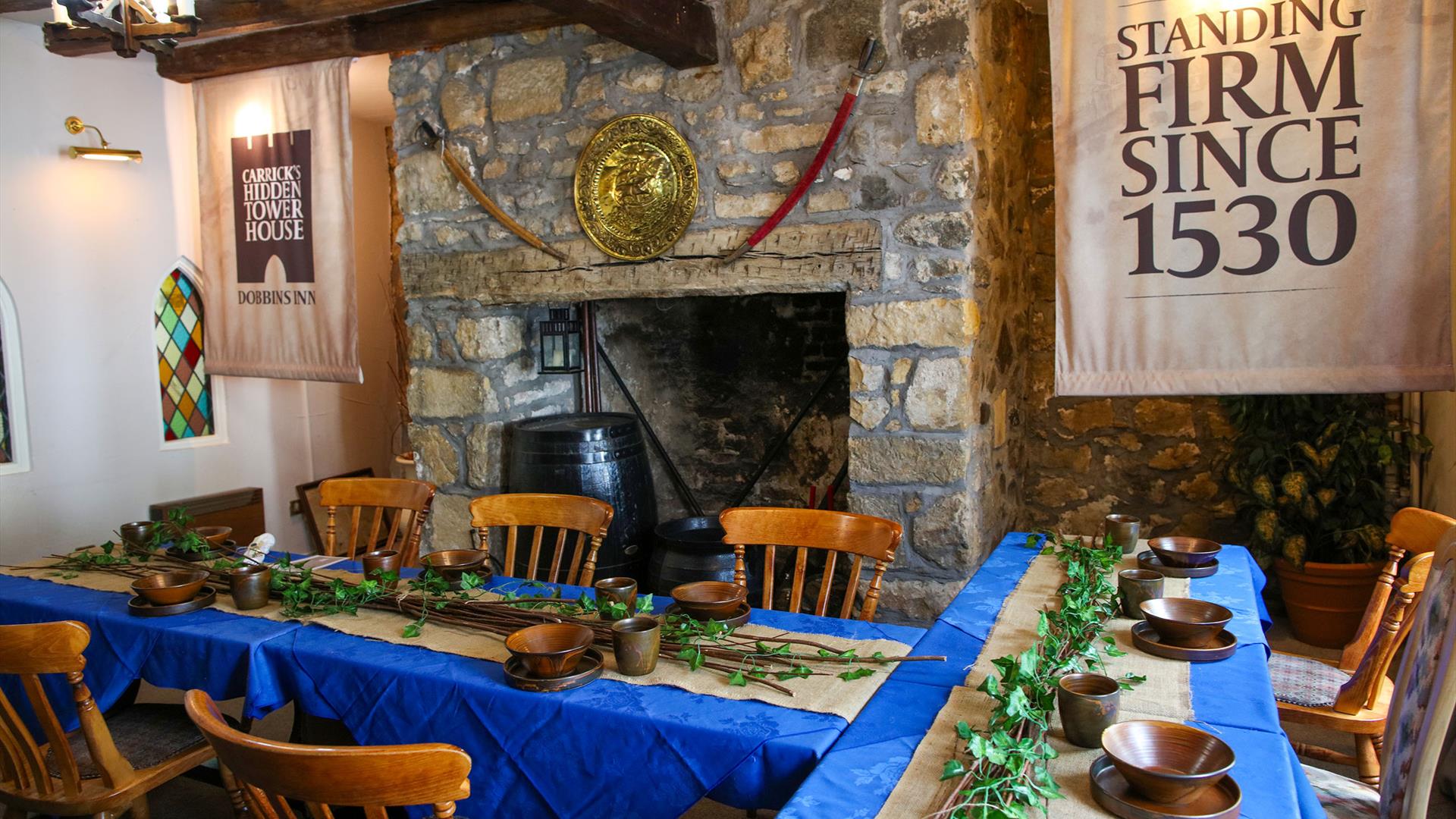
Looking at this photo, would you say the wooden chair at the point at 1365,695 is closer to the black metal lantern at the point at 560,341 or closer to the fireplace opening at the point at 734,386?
the fireplace opening at the point at 734,386

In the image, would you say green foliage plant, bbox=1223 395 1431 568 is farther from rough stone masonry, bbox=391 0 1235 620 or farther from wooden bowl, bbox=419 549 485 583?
wooden bowl, bbox=419 549 485 583

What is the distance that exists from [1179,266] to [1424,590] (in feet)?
4.02

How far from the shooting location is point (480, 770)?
1.67m

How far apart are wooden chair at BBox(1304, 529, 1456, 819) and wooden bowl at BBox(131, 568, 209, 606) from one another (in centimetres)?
231

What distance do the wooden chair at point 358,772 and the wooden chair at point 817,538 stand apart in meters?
1.23

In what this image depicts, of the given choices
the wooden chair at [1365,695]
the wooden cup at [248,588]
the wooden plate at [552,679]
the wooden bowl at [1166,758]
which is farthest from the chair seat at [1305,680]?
the wooden cup at [248,588]

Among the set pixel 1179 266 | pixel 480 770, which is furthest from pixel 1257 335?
pixel 480 770

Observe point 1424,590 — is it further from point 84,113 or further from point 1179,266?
point 84,113

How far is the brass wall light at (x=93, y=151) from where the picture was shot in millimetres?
4051

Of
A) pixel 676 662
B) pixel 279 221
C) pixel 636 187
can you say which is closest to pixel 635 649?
pixel 676 662

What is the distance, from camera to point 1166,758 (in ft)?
4.30

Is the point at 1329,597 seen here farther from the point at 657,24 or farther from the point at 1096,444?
the point at 657,24

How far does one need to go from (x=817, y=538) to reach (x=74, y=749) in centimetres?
173

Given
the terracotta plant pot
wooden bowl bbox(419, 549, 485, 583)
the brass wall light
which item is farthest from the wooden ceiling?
the terracotta plant pot
